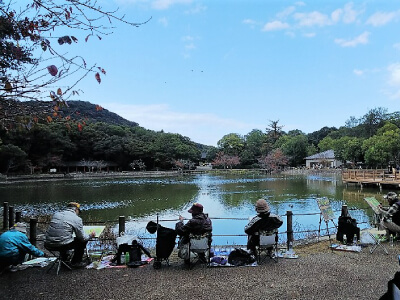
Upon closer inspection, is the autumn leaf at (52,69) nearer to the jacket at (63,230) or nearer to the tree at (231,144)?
the jacket at (63,230)

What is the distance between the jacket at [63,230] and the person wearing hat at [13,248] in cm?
37

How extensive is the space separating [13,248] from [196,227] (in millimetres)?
2453

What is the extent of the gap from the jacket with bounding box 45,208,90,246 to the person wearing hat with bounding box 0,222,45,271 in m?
0.37

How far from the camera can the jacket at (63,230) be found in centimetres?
402

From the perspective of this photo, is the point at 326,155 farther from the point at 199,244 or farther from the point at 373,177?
the point at 199,244

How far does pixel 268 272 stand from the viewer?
397cm

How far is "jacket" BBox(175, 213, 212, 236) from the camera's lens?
4.18 metres

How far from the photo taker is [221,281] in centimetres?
367

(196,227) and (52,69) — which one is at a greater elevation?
(52,69)

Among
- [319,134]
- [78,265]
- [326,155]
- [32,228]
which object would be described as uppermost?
[319,134]

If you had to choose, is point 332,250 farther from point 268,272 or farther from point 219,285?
point 219,285

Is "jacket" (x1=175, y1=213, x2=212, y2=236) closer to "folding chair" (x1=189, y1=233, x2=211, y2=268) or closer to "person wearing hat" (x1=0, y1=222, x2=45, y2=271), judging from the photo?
"folding chair" (x1=189, y1=233, x2=211, y2=268)

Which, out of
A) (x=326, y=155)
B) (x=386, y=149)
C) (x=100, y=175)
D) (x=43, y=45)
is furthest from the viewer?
(x=326, y=155)

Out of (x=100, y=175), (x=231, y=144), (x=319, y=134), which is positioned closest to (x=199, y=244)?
(x=100, y=175)
